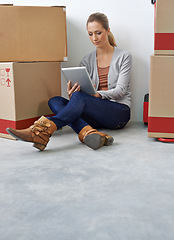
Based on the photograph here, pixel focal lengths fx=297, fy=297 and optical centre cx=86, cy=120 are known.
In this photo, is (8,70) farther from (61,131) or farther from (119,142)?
(119,142)

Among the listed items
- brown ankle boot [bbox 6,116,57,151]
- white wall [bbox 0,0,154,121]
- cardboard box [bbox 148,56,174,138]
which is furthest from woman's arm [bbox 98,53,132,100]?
brown ankle boot [bbox 6,116,57,151]

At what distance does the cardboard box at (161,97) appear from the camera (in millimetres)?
1602

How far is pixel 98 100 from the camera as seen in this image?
6.07 ft

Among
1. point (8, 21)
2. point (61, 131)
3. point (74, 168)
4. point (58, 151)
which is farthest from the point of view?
point (61, 131)

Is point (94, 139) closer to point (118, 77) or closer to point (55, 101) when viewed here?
point (55, 101)

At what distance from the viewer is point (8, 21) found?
1895 millimetres

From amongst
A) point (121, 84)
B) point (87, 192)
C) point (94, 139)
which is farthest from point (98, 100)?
point (87, 192)

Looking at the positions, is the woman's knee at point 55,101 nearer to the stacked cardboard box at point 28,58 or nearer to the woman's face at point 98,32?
the stacked cardboard box at point 28,58

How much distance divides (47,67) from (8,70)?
0.30 m

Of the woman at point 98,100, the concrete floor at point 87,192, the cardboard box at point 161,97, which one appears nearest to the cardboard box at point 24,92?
the woman at point 98,100

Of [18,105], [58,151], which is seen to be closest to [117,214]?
[58,151]

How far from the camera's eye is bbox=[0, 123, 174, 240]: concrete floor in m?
0.81

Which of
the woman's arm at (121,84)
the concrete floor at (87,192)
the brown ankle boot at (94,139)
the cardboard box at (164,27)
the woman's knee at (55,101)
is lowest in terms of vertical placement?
the concrete floor at (87,192)

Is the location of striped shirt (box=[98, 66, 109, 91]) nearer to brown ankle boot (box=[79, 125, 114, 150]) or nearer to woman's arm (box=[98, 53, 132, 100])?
woman's arm (box=[98, 53, 132, 100])
